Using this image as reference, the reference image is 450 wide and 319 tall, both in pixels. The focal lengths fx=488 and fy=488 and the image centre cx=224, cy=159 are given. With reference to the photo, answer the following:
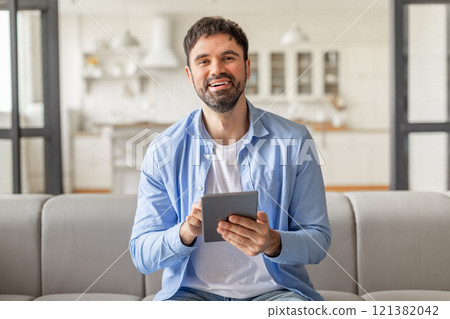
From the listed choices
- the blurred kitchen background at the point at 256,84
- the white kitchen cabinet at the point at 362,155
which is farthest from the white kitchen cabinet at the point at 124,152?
the white kitchen cabinet at the point at 362,155

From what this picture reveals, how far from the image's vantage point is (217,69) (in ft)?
2.11

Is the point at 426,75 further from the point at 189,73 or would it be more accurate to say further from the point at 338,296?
the point at 189,73

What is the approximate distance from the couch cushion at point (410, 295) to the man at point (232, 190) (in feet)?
0.71

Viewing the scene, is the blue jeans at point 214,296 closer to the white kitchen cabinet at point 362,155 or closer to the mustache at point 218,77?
the mustache at point 218,77

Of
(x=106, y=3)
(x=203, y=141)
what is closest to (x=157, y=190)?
(x=203, y=141)

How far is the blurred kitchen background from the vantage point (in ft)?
3.81

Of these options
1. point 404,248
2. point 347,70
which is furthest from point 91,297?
point 347,70

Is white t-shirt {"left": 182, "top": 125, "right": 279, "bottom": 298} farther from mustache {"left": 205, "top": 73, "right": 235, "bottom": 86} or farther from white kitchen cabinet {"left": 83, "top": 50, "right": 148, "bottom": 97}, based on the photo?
white kitchen cabinet {"left": 83, "top": 50, "right": 148, "bottom": 97}

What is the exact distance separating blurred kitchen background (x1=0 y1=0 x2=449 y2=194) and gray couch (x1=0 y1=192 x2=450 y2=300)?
180 mm

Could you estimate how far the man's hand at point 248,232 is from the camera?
1.94 ft

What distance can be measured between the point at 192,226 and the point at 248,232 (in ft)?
0.26
